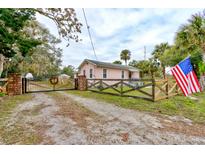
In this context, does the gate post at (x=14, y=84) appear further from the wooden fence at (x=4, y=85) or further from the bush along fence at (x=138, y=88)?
the wooden fence at (x=4, y=85)

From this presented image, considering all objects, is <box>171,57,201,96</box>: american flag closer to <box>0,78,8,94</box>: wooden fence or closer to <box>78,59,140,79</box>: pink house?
<box>0,78,8,94</box>: wooden fence

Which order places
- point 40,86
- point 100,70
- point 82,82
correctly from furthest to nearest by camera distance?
point 100,70
point 40,86
point 82,82

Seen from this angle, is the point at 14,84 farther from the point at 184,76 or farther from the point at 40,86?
the point at 184,76

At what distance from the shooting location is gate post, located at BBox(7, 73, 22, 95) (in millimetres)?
8495

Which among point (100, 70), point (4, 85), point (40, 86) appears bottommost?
point (40, 86)

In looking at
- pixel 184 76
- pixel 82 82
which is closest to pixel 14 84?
pixel 82 82

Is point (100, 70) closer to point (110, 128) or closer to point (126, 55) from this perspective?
point (110, 128)

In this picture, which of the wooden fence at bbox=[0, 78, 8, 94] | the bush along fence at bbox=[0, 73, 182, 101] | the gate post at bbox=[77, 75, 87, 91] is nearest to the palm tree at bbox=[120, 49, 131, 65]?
the gate post at bbox=[77, 75, 87, 91]

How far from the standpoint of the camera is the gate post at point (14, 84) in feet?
27.9

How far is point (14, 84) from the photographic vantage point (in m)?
8.59

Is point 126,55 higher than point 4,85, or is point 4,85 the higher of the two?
point 126,55

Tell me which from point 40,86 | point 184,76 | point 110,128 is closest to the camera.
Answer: point 110,128

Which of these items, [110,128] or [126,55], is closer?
[110,128]
